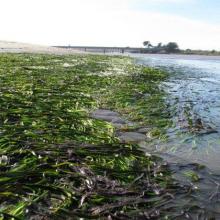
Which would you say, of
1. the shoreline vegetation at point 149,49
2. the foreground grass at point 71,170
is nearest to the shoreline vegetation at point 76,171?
→ the foreground grass at point 71,170

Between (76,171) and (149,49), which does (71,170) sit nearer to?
(76,171)

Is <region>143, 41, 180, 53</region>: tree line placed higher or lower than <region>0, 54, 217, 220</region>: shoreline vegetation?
lower

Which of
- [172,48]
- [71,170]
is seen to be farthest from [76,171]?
[172,48]

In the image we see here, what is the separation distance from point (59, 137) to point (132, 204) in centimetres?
194

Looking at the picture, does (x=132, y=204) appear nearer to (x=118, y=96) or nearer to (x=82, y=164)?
(x=82, y=164)

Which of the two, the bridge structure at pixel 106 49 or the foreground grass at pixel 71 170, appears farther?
the bridge structure at pixel 106 49

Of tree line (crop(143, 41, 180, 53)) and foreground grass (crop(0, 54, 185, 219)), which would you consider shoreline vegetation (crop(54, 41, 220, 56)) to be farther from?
foreground grass (crop(0, 54, 185, 219))

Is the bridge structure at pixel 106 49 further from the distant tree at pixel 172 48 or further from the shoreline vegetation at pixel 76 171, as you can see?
the shoreline vegetation at pixel 76 171

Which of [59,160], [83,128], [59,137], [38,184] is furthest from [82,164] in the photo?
[83,128]

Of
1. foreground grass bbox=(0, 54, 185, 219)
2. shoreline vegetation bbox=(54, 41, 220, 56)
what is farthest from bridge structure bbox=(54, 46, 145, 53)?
foreground grass bbox=(0, 54, 185, 219)

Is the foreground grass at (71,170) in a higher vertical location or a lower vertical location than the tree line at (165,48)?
higher

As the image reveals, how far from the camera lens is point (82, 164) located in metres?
4.19

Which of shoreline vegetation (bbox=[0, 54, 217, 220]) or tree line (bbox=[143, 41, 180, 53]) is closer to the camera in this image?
shoreline vegetation (bbox=[0, 54, 217, 220])

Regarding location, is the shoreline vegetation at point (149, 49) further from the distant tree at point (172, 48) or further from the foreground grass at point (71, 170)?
the foreground grass at point (71, 170)
